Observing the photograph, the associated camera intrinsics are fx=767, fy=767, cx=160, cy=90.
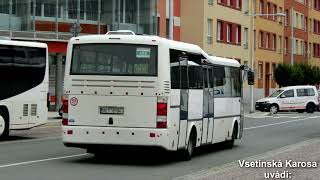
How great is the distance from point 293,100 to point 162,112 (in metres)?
41.3

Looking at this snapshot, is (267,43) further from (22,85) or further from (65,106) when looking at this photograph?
(65,106)

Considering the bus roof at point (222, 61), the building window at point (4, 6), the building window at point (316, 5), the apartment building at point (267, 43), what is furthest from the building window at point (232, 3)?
the bus roof at point (222, 61)

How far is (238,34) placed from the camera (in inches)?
2901

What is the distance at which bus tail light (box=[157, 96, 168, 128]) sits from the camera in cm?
1598

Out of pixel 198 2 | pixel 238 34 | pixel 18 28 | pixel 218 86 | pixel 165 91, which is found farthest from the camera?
pixel 238 34

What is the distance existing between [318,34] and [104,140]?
303 ft

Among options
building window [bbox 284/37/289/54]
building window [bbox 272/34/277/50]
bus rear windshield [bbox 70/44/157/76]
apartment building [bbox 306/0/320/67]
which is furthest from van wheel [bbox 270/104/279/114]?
apartment building [bbox 306/0/320/67]

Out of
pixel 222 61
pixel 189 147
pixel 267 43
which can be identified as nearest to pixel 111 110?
pixel 189 147

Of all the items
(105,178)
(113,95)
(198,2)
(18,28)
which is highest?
(198,2)

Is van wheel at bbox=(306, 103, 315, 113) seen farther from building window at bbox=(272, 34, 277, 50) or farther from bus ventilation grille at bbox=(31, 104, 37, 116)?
bus ventilation grille at bbox=(31, 104, 37, 116)

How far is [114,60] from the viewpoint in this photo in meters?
16.4

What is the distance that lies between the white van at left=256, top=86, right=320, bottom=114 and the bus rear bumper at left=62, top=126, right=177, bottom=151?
4037cm

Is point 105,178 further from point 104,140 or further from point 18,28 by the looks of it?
point 18,28

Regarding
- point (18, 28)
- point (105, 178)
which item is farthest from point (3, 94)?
point (18, 28)
